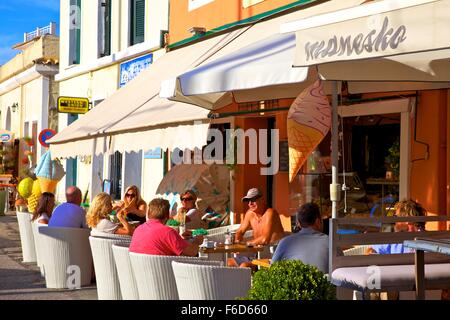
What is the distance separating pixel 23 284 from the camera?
10.9 meters

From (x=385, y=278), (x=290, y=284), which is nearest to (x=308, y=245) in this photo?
(x=385, y=278)

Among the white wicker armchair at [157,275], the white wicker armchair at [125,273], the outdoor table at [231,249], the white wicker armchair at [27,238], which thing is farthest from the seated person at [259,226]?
the white wicker armchair at [27,238]

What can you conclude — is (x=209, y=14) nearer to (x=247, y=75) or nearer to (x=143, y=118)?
(x=143, y=118)

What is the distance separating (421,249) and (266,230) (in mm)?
3796

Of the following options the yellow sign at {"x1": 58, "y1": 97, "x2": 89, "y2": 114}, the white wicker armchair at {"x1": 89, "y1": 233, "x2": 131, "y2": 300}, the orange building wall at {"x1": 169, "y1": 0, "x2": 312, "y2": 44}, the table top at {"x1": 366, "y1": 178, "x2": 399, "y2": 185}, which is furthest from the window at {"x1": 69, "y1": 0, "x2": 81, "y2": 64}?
the white wicker armchair at {"x1": 89, "y1": 233, "x2": 131, "y2": 300}

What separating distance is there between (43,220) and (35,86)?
18.4 m

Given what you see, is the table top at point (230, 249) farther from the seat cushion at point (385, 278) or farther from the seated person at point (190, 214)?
the seated person at point (190, 214)

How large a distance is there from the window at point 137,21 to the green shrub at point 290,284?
12.7 m

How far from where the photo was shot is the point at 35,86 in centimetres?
2902

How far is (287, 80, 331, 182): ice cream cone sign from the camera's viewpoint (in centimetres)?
685
